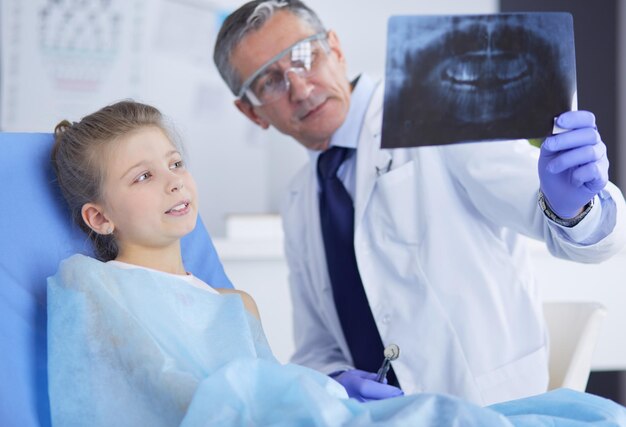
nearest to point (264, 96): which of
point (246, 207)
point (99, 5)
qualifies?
point (246, 207)

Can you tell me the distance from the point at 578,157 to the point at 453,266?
1.55 ft

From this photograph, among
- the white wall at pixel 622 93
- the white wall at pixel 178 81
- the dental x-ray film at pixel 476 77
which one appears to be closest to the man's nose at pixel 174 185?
the dental x-ray film at pixel 476 77

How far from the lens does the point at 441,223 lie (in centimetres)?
175

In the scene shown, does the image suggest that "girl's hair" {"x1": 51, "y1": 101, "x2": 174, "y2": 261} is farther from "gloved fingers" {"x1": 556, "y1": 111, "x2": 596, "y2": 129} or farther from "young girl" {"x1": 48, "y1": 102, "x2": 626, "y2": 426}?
"gloved fingers" {"x1": 556, "y1": 111, "x2": 596, "y2": 129}

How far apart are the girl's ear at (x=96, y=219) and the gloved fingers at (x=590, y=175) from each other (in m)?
0.75

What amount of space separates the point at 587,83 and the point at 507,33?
1.99 m

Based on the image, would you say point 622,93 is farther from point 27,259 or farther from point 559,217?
point 27,259

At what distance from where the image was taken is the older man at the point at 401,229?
1.68 m

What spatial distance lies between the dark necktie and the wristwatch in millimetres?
479

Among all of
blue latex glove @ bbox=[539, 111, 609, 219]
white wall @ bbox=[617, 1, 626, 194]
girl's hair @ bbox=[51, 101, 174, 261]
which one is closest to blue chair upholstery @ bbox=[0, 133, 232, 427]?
girl's hair @ bbox=[51, 101, 174, 261]

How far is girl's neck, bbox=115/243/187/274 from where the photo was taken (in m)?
1.46

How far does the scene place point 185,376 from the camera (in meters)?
1.17

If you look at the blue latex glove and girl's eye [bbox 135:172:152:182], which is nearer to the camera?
the blue latex glove

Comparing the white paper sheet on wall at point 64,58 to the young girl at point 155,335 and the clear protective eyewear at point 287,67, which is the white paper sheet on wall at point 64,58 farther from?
the young girl at point 155,335
